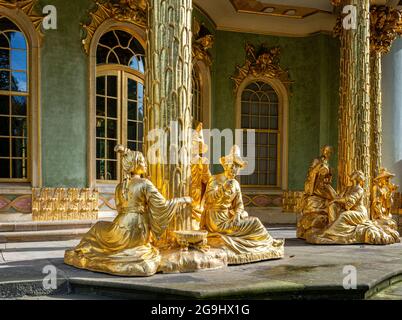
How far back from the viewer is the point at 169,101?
6016 mm

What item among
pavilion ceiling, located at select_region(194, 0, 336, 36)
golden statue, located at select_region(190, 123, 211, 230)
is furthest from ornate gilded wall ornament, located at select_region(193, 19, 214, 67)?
golden statue, located at select_region(190, 123, 211, 230)

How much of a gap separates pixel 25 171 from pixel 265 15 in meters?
7.09

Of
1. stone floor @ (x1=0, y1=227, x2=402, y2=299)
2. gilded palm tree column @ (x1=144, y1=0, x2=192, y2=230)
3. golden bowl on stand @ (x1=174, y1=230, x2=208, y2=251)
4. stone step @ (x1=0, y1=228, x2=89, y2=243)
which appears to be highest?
gilded palm tree column @ (x1=144, y1=0, x2=192, y2=230)

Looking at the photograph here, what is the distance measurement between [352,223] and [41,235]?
18.1 feet

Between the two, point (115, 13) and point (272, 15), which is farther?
point (272, 15)

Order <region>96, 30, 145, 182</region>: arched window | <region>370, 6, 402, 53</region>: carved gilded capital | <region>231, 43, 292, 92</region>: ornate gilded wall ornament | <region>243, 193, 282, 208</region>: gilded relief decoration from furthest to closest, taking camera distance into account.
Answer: <region>231, 43, 292, 92</region>: ornate gilded wall ornament < <region>243, 193, 282, 208</region>: gilded relief decoration < <region>370, 6, 402, 53</region>: carved gilded capital < <region>96, 30, 145, 182</region>: arched window

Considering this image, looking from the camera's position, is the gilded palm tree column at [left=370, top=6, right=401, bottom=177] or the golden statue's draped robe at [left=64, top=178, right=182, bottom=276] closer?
the golden statue's draped robe at [left=64, top=178, right=182, bottom=276]

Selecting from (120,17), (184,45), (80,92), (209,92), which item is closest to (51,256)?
(184,45)

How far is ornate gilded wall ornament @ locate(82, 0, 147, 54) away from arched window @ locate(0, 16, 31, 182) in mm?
1278

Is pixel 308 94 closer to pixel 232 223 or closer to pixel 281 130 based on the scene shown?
pixel 281 130

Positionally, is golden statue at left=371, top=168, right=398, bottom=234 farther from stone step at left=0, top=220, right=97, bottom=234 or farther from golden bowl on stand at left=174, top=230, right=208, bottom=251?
stone step at left=0, top=220, right=97, bottom=234

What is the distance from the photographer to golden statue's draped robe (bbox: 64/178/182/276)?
540cm

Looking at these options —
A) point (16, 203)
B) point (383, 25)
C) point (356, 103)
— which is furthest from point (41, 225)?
point (383, 25)

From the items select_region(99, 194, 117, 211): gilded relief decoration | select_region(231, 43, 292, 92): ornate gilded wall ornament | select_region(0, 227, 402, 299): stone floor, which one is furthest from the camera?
select_region(231, 43, 292, 92): ornate gilded wall ornament
